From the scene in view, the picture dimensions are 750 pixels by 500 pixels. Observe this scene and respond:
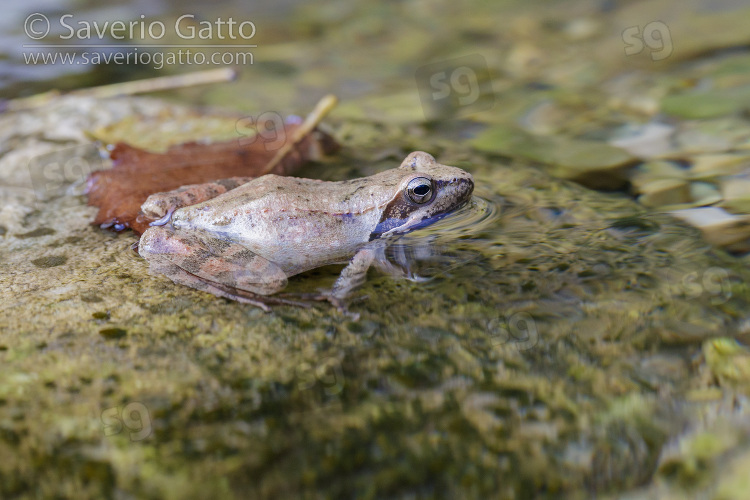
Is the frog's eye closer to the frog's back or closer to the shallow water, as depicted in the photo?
the frog's back

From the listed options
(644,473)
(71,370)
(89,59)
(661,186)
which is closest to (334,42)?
(89,59)

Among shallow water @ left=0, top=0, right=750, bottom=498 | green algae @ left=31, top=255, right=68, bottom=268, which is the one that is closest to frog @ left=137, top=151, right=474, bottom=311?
shallow water @ left=0, top=0, right=750, bottom=498

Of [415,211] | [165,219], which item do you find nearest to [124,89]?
[165,219]

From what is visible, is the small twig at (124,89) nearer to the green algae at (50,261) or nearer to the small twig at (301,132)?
the small twig at (301,132)

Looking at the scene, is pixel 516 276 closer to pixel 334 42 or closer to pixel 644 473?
pixel 644 473

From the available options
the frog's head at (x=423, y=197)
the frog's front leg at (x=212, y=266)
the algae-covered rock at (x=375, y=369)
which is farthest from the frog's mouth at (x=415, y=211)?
the frog's front leg at (x=212, y=266)

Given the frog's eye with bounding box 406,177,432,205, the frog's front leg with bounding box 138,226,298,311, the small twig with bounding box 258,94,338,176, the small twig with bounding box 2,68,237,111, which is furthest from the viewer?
the small twig with bounding box 2,68,237,111
